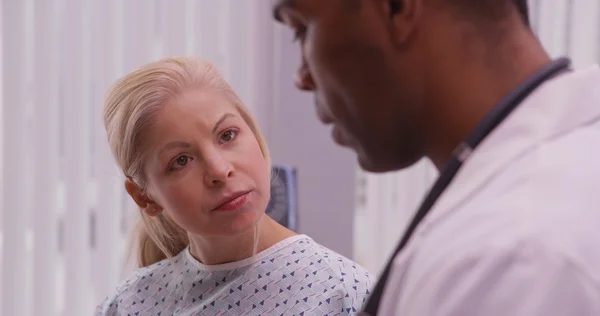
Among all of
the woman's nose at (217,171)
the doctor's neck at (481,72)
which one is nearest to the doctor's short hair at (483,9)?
the doctor's neck at (481,72)

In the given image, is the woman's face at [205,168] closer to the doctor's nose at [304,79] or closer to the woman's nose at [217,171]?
the woman's nose at [217,171]

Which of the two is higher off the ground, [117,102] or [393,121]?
[393,121]

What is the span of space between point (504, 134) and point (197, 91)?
2.73ft

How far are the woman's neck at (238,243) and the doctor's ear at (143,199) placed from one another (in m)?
0.10

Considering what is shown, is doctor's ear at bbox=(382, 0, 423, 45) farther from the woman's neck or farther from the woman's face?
the woman's neck

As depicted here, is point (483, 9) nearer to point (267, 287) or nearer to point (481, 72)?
point (481, 72)

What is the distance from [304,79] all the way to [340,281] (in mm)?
682

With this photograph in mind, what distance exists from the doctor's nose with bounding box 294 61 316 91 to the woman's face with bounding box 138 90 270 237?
21.1 inches

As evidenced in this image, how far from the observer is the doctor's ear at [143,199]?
1441 millimetres

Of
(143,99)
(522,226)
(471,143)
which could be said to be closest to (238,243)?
(143,99)

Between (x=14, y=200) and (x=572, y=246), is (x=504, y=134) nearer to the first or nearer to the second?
(x=572, y=246)

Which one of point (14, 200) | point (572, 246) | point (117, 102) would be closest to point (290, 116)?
point (14, 200)

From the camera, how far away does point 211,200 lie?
51.0 inches

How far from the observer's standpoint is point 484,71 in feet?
2.20
